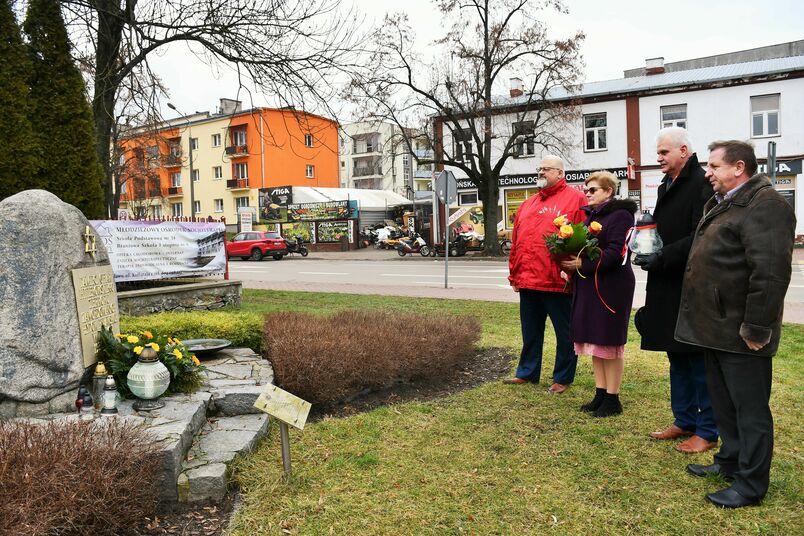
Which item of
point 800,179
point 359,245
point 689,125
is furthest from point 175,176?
point 800,179

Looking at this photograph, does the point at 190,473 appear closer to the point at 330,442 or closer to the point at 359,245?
the point at 330,442

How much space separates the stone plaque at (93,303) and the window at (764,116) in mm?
29789

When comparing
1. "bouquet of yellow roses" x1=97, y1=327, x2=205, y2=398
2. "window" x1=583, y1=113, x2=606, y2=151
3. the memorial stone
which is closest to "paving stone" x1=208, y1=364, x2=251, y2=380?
"bouquet of yellow roses" x1=97, y1=327, x2=205, y2=398

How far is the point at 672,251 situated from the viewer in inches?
158

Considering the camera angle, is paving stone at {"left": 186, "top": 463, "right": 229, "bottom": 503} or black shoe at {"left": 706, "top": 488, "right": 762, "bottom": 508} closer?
black shoe at {"left": 706, "top": 488, "right": 762, "bottom": 508}

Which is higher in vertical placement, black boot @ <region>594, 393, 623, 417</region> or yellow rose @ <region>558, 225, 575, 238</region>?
yellow rose @ <region>558, 225, 575, 238</region>

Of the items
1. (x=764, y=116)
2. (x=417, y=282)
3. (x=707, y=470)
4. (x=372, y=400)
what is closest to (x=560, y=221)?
(x=707, y=470)

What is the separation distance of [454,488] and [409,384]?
2.46m

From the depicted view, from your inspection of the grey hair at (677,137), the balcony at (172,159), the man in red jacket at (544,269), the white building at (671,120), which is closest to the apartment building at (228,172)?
the balcony at (172,159)

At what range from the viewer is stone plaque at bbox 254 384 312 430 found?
11.6 ft

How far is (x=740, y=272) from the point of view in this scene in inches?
130

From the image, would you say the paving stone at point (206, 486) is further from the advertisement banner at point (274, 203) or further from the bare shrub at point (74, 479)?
the advertisement banner at point (274, 203)

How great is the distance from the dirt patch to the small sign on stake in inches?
16.2

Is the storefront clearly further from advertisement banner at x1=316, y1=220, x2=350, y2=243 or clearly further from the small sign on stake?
the small sign on stake
